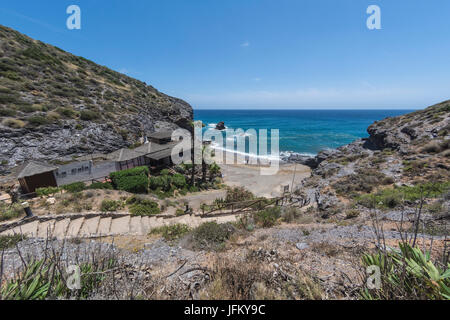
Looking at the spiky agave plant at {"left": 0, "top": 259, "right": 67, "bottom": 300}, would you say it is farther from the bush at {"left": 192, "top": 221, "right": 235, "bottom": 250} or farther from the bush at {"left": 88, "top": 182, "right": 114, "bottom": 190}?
the bush at {"left": 88, "top": 182, "right": 114, "bottom": 190}

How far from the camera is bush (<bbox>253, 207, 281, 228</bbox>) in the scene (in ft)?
31.2

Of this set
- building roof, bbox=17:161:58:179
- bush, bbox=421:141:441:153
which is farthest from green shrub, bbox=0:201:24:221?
bush, bbox=421:141:441:153

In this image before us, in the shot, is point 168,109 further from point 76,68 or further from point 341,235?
point 341,235

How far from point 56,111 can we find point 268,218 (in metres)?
29.1

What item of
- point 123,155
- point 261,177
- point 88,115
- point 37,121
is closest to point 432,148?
point 261,177

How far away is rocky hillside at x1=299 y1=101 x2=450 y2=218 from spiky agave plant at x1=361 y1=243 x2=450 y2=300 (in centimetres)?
445

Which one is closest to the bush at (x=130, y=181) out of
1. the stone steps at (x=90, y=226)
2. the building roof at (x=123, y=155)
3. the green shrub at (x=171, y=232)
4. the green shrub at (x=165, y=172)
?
the building roof at (x=123, y=155)

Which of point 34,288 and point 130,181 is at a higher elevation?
point 34,288

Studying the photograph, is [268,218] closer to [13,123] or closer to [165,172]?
[165,172]

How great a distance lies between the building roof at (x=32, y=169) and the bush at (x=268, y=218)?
56.5ft

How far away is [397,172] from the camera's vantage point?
15.4 meters

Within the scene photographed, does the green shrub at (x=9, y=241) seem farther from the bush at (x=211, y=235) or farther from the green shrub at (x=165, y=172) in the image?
the green shrub at (x=165, y=172)

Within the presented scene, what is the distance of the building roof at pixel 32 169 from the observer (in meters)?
13.3

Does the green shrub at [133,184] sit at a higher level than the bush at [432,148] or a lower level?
lower
